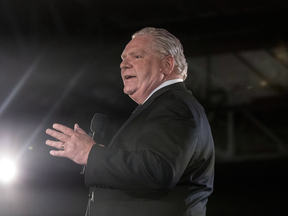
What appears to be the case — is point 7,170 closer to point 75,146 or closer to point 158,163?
point 75,146

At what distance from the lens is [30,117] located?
3094mm

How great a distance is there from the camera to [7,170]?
2.97 m

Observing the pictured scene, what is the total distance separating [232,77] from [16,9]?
2.41m

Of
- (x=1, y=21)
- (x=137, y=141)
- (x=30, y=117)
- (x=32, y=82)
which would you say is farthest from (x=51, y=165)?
(x=137, y=141)

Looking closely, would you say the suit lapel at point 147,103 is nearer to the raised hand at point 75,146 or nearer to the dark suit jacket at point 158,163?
the dark suit jacket at point 158,163

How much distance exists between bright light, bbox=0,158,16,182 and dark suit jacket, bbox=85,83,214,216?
222cm

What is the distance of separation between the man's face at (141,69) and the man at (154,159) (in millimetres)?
106

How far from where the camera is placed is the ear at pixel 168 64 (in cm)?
130

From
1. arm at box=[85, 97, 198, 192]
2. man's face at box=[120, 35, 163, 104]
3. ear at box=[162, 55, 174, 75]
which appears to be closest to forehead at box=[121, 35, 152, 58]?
man's face at box=[120, 35, 163, 104]

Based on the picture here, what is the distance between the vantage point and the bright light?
292 cm

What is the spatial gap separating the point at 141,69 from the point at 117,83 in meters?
1.97

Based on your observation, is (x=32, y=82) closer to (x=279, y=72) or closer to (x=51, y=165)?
Result: (x=51, y=165)

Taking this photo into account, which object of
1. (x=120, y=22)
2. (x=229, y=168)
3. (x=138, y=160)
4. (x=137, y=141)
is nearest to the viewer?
(x=138, y=160)

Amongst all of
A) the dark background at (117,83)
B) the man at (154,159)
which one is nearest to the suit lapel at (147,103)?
the man at (154,159)
